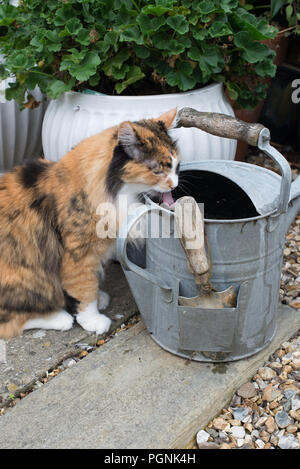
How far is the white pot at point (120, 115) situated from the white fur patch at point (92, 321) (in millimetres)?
760

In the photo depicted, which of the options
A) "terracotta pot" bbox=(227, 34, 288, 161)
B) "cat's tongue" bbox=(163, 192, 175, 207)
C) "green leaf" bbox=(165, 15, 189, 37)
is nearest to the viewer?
"cat's tongue" bbox=(163, 192, 175, 207)

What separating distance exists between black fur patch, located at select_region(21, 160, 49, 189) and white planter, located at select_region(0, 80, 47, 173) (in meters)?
0.84

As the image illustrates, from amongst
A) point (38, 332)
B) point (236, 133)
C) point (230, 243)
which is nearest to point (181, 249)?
point (230, 243)

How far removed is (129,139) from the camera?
5.21ft

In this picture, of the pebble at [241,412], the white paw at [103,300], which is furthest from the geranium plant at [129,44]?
the pebble at [241,412]

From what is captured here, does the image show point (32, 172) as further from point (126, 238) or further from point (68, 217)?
point (126, 238)

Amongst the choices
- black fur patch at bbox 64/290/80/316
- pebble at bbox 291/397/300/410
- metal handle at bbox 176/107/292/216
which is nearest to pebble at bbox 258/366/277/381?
pebble at bbox 291/397/300/410

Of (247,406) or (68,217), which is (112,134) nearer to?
(68,217)

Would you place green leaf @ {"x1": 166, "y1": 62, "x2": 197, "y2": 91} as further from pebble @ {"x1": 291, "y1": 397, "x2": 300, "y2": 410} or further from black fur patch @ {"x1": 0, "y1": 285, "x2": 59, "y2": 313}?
pebble @ {"x1": 291, "y1": 397, "x2": 300, "y2": 410}

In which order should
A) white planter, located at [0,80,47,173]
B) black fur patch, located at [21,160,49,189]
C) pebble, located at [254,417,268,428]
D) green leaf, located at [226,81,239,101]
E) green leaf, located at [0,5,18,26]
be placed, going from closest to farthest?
pebble, located at [254,417,268,428], black fur patch, located at [21,160,49,189], green leaf, located at [0,5,18,26], green leaf, located at [226,81,239,101], white planter, located at [0,80,47,173]

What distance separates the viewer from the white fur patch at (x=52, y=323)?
201 centimetres

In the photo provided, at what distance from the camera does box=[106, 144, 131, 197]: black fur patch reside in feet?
5.36

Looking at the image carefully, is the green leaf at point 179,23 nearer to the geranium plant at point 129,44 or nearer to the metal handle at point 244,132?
the geranium plant at point 129,44
